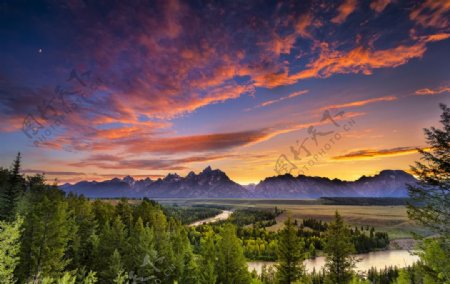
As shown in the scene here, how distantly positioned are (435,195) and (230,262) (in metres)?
29.9

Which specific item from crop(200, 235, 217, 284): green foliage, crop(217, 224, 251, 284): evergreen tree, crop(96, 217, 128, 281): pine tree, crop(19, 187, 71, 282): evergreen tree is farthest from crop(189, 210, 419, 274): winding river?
crop(19, 187, 71, 282): evergreen tree

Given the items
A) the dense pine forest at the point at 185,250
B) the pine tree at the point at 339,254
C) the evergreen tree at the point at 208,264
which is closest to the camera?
the dense pine forest at the point at 185,250

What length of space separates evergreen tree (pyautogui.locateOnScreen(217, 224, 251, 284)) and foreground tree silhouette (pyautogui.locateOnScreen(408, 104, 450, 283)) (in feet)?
87.1

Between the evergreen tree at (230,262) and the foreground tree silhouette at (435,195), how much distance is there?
26557 mm

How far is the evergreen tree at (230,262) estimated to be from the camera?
45688 millimetres

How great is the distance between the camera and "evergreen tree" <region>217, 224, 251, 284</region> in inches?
1799

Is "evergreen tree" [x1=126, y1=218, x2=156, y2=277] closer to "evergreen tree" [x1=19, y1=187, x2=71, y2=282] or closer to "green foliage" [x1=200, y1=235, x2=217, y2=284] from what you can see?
"green foliage" [x1=200, y1=235, x2=217, y2=284]

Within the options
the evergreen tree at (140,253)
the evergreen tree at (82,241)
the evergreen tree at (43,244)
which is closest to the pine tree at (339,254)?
the evergreen tree at (140,253)

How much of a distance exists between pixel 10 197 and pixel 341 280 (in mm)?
73567

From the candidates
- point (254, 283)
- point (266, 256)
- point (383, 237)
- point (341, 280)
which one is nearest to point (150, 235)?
point (254, 283)

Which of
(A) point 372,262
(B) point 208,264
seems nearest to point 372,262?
(A) point 372,262

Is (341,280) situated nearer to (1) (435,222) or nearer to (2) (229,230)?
(2) (229,230)

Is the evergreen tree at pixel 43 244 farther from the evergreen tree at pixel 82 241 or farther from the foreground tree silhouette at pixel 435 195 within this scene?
the foreground tree silhouette at pixel 435 195

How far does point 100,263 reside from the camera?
190ft
